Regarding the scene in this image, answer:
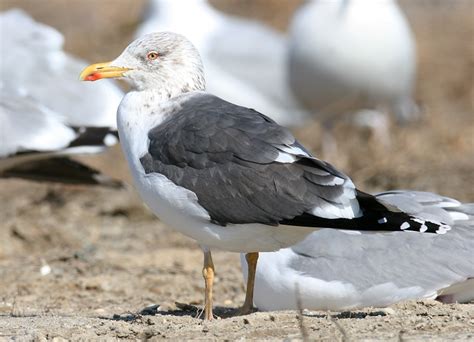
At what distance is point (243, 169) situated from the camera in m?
4.27

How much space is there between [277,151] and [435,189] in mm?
3992

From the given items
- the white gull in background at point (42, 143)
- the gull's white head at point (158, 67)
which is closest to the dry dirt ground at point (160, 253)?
the white gull in background at point (42, 143)

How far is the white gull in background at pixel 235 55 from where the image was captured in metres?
10.5

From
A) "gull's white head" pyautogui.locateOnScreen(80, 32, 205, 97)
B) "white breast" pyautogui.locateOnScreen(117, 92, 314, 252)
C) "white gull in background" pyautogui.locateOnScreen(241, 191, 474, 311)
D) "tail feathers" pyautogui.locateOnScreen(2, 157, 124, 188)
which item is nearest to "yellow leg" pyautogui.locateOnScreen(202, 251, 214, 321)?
"white breast" pyautogui.locateOnScreen(117, 92, 314, 252)

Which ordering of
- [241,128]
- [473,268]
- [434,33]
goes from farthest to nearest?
1. [434,33]
2. [473,268]
3. [241,128]

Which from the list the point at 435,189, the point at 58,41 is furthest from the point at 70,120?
the point at 435,189

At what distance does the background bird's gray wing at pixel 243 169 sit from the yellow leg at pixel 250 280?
0.53 m

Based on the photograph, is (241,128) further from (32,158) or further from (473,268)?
(32,158)

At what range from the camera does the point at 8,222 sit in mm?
7793

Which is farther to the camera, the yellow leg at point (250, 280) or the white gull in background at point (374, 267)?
the white gull in background at point (374, 267)

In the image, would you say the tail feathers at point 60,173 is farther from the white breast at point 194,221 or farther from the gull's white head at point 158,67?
the white breast at point 194,221

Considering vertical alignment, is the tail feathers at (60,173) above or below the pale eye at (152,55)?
below

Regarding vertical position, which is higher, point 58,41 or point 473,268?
point 473,268

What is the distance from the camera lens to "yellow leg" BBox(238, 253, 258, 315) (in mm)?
4750
